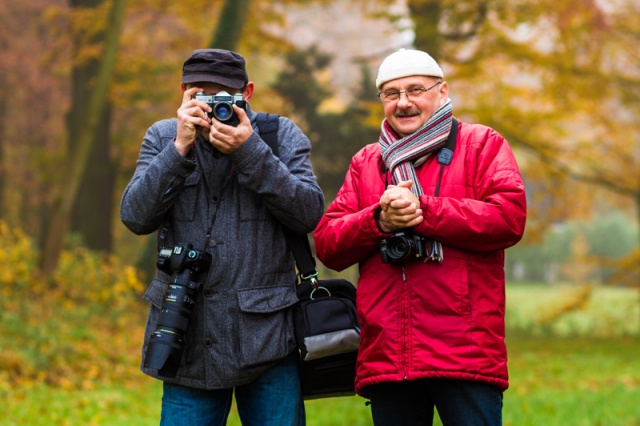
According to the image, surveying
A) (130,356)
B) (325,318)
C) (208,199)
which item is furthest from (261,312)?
(130,356)

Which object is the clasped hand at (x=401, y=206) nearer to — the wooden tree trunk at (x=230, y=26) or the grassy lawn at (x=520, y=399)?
the grassy lawn at (x=520, y=399)

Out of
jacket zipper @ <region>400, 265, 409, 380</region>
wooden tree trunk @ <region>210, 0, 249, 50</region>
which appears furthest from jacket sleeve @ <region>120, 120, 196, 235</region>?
wooden tree trunk @ <region>210, 0, 249, 50</region>

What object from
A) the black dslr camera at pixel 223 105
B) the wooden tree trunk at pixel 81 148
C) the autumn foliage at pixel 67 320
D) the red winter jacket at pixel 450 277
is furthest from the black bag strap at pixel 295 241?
the wooden tree trunk at pixel 81 148

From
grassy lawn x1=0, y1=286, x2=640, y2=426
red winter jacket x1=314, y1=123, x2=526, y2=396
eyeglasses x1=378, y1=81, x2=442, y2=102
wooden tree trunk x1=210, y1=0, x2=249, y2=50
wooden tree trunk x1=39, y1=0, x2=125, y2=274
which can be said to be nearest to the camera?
red winter jacket x1=314, y1=123, x2=526, y2=396

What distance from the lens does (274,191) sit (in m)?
3.12

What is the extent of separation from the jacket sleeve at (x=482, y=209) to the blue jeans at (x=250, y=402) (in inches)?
30.0

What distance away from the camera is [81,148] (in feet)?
41.4

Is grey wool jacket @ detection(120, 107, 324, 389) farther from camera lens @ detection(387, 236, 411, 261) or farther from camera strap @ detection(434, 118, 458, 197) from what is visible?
camera strap @ detection(434, 118, 458, 197)

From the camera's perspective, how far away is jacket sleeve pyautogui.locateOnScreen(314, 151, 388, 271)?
313 centimetres

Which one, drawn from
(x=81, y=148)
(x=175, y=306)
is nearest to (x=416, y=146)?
(x=175, y=306)

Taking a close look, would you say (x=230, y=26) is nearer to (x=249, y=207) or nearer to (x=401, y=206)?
(x=249, y=207)

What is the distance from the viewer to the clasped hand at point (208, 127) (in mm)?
3070

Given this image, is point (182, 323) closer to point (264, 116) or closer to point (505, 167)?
point (264, 116)

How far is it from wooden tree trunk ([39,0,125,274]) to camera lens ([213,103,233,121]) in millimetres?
9950
